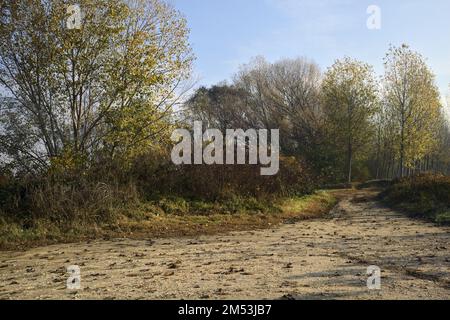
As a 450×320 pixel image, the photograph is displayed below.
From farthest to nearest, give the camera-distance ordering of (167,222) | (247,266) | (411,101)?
1. (411,101)
2. (167,222)
3. (247,266)

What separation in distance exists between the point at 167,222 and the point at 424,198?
36.8ft

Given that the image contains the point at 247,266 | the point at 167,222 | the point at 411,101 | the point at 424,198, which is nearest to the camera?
the point at 247,266

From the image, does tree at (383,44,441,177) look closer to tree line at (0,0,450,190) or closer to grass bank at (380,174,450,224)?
grass bank at (380,174,450,224)

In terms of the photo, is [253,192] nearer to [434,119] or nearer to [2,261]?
[2,261]

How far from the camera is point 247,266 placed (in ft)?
26.2

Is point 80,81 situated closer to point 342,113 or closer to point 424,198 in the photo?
point 424,198

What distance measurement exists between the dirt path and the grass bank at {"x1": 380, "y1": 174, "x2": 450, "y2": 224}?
10.6 feet

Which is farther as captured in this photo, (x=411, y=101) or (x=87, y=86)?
(x=411, y=101)

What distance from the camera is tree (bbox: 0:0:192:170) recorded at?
Result: 51.2ft

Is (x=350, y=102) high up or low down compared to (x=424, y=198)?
up

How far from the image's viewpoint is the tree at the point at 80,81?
15.6 meters

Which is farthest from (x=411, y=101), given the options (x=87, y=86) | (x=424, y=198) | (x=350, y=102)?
(x=87, y=86)

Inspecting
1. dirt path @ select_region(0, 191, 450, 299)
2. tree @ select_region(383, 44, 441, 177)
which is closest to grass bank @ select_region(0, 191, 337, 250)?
dirt path @ select_region(0, 191, 450, 299)

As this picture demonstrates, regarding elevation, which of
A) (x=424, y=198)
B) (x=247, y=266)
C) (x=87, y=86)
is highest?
(x=87, y=86)
